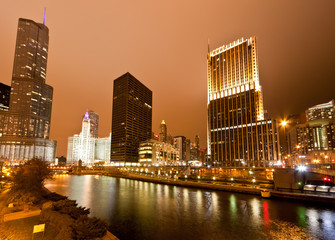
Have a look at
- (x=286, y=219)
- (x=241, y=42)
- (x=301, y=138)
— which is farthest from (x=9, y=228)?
(x=301, y=138)

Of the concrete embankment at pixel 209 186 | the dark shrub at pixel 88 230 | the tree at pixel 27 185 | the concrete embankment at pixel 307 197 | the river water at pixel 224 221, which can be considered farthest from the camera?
the concrete embankment at pixel 209 186

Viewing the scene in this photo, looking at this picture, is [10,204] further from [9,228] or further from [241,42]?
[241,42]

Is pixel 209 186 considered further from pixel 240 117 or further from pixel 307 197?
pixel 240 117

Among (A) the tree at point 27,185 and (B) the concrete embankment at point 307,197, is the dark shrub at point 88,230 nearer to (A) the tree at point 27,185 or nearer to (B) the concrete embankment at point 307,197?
(A) the tree at point 27,185

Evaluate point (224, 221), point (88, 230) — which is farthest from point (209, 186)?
point (88, 230)

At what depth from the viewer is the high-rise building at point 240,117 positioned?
527 ft

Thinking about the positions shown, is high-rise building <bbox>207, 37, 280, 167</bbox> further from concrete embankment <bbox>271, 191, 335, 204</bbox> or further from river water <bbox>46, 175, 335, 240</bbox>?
river water <bbox>46, 175, 335, 240</bbox>

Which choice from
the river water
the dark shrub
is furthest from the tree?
the dark shrub

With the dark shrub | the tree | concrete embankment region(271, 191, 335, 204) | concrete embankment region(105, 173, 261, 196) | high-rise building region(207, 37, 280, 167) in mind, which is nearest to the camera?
the dark shrub

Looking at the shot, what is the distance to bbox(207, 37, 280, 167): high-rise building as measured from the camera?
16050cm

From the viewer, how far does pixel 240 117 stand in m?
175

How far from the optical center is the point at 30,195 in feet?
82.9

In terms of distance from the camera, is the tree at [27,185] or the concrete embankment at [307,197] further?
the concrete embankment at [307,197]

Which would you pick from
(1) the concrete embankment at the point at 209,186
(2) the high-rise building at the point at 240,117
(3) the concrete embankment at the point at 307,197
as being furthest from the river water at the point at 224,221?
(2) the high-rise building at the point at 240,117
